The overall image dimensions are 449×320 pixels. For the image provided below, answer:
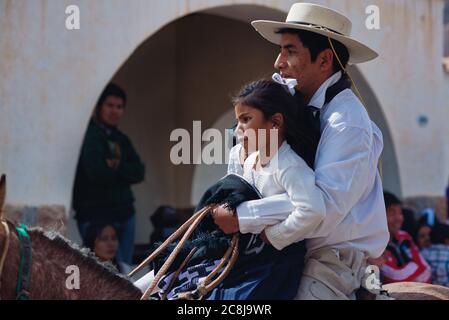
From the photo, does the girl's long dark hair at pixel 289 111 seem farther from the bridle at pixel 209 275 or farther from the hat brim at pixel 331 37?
the bridle at pixel 209 275

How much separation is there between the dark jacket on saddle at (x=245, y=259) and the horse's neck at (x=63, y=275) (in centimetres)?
34

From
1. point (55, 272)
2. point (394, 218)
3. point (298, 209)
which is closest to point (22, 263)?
point (55, 272)

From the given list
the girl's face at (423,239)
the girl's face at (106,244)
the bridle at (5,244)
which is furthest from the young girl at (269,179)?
the girl's face at (423,239)

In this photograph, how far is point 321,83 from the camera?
12.9ft

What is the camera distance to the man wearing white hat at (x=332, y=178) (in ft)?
11.7

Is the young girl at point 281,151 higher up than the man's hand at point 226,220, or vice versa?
the young girl at point 281,151

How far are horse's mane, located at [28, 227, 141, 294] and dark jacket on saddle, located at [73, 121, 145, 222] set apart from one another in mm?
4071

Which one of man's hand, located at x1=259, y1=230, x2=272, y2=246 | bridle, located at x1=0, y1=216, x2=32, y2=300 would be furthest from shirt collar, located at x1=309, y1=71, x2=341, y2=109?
bridle, located at x1=0, y1=216, x2=32, y2=300

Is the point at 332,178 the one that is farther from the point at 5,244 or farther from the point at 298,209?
the point at 5,244

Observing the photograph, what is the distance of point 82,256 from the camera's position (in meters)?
3.46

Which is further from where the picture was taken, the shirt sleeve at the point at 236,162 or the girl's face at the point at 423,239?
the girl's face at the point at 423,239

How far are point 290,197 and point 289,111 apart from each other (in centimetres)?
38

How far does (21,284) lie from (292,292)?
1.09 metres
